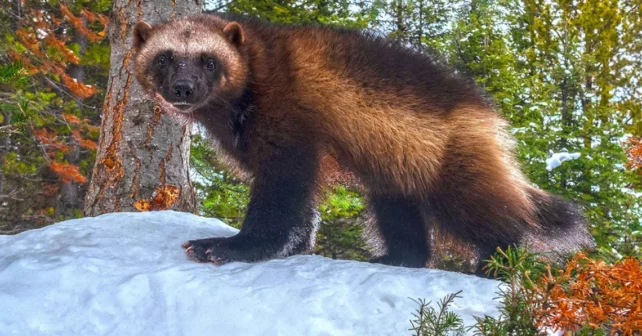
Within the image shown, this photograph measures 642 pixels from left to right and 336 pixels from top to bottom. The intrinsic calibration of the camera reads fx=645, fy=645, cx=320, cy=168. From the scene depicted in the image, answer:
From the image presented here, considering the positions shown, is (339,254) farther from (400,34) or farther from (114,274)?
(114,274)

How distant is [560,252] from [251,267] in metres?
2.05

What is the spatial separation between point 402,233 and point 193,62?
1.78m

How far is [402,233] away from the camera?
14.3 ft

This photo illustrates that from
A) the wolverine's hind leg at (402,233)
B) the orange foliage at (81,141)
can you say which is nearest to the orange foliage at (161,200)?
the wolverine's hind leg at (402,233)

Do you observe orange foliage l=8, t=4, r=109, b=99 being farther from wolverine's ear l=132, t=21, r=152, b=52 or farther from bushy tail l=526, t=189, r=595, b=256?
bushy tail l=526, t=189, r=595, b=256

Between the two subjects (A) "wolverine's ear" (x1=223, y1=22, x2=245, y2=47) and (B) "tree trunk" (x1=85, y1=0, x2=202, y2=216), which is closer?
(A) "wolverine's ear" (x1=223, y1=22, x2=245, y2=47)

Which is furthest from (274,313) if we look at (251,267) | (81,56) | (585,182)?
(81,56)

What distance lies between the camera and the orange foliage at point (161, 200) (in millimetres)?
4609

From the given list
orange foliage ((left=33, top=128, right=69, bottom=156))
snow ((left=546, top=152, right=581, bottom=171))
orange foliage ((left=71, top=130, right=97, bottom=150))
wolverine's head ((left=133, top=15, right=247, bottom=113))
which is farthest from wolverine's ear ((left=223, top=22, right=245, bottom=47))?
orange foliage ((left=33, top=128, right=69, bottom=156))

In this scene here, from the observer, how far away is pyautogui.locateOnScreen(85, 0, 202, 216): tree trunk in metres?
4.62

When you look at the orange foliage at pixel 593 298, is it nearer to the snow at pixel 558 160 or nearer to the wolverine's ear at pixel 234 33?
the wolverine's ear at pixel 234 33

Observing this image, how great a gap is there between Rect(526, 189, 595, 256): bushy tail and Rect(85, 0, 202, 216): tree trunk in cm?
247

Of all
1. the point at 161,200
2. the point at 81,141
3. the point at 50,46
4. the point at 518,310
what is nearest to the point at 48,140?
the point at 81,141

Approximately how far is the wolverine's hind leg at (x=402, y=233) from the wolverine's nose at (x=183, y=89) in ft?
4.72
